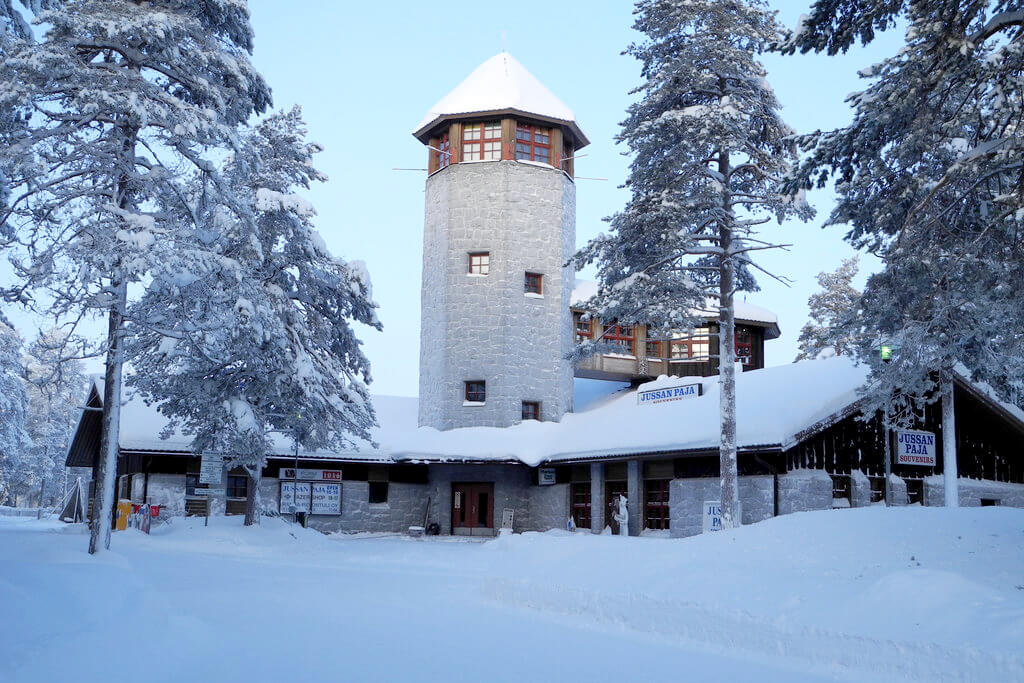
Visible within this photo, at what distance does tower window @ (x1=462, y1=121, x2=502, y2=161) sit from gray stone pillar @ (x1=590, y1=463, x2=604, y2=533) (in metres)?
11.5

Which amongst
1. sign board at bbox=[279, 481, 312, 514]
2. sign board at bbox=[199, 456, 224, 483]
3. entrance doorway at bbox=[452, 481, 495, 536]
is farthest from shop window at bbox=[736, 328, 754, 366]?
sign board at bbox=[199, 456, 224, 483]

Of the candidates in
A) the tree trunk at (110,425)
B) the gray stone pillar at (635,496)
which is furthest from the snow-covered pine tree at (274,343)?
the gray stone pillar at (635,496)

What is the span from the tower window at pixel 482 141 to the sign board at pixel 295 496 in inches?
489

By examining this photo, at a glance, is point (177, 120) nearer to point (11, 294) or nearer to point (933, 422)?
point (11, 294)

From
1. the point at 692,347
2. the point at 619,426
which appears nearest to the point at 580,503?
the point at 619,426

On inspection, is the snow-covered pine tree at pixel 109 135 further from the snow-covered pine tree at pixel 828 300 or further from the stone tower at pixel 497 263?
the snow-covered pine tree at pixel 828 300

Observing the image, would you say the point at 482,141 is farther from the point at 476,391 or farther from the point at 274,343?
the point at 274,343

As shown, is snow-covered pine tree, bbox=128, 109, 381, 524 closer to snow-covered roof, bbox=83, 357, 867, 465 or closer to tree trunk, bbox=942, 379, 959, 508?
snow-covered roof, bbox=83, 357, 867, 465

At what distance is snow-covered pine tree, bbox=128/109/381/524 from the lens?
2062 cm

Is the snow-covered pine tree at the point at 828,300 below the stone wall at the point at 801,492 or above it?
above

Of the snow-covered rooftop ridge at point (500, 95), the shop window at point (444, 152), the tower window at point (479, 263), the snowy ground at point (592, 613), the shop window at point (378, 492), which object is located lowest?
the snowy ground at point (592, 613)

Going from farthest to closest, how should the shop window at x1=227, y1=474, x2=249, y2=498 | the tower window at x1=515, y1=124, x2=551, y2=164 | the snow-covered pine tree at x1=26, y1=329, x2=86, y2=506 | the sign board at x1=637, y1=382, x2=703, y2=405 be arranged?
the snow-covered pine tree at x1=26, y1=329, x2=86, y2=506 → the tower window at x1=515, y1=124, x2=551, y2=164 → the shop window at x1=227, y1=474, x2=249, y2=498 → the sign board at x1=637, y1=382, x2=703, y2=405

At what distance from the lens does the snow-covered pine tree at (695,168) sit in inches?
804

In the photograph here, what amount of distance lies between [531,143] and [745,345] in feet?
35.6
